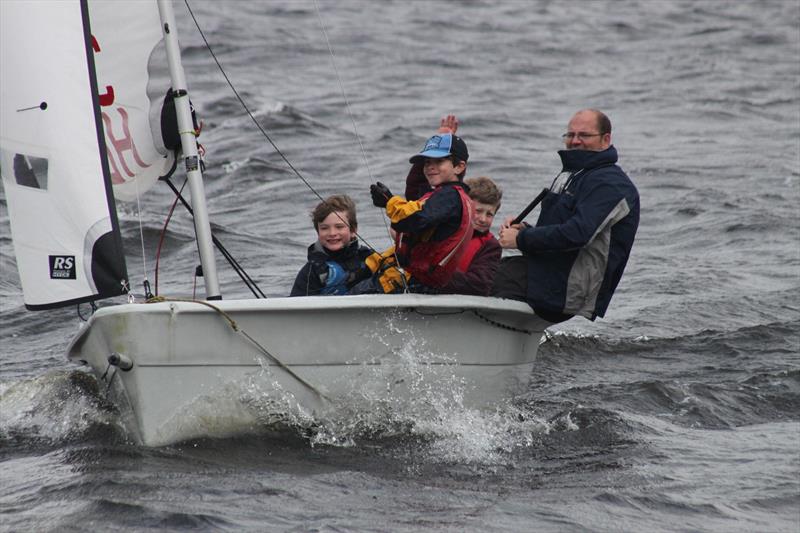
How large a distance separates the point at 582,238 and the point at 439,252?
65cm

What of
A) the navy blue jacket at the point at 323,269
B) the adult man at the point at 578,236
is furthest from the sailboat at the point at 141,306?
the navy blue jacket at the point at 323,269

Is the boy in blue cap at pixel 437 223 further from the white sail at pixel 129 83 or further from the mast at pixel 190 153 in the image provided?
the white sail at pixel 129 83

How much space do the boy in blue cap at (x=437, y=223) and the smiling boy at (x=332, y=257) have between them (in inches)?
12.3

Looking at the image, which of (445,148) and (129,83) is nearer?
(445,148)

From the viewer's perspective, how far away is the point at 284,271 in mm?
10078

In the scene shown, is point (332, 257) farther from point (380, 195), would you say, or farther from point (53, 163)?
point (53, 163)

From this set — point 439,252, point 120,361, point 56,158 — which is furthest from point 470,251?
point 56,158

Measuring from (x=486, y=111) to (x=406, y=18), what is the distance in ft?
27.2

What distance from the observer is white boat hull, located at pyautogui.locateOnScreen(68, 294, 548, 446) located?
17.2 ft

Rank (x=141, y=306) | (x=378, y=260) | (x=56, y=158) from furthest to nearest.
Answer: (x=378, y=260) < (x=56, y=158) < (x=141, y=306)

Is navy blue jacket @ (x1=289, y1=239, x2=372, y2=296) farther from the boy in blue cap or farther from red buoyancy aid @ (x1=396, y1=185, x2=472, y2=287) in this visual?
red buoyancy aid @ (x1=396, y1=185, x2=472, y2=287)

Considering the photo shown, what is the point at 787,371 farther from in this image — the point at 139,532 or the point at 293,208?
the point at 293,208

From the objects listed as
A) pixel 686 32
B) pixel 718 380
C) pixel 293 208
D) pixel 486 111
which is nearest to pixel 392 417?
pixel 718 380

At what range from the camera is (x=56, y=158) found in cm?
528
